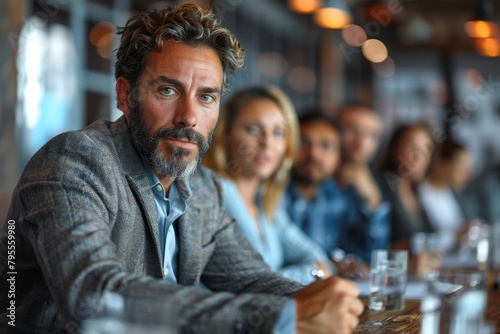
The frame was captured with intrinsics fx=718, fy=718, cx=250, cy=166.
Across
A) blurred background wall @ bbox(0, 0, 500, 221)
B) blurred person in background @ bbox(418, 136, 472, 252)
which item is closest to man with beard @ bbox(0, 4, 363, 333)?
blurred background wall @ bbox(0, 0, 500, 221)

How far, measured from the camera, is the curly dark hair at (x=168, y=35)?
5.41 ft

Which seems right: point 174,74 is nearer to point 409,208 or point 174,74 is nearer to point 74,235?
point 74,235

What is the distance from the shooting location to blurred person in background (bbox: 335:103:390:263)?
13.0 ft

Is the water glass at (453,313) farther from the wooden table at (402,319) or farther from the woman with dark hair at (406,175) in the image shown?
the woman with dark hair at (406,175)

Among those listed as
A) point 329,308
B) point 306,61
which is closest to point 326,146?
point 329,308

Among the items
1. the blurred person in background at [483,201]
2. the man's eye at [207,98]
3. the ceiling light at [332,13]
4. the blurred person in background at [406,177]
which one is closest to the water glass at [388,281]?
the man's eye at [207,98]

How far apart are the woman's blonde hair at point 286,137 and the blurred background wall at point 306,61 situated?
56 cm

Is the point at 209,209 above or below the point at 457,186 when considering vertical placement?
above

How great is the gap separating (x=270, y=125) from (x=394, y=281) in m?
1.23

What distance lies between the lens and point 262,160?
3.01 m

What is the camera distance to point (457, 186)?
19.6ft

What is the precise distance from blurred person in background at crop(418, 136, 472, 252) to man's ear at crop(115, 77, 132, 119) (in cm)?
340

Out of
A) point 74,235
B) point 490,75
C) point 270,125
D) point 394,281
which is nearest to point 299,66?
point 490,75

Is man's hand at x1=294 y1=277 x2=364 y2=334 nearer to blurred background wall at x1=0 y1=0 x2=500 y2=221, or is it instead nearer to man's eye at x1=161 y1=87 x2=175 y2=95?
man's eye at x1=161 y1=87 x2=175 y2=95
